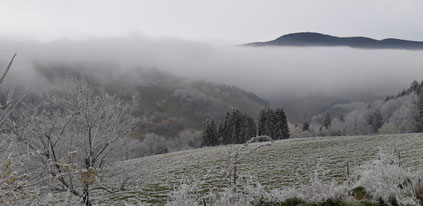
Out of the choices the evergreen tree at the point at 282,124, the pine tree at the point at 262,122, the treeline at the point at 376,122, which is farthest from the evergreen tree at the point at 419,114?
the pine tree at the point at 262,122

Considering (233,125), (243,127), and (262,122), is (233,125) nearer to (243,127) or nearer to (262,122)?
(243,127)

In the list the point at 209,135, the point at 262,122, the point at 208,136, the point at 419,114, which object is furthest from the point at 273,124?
the point at 419,114

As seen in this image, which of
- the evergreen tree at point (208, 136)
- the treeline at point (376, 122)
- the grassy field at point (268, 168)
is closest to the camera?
the grassy field at point (268, 168)

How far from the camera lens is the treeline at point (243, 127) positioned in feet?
183

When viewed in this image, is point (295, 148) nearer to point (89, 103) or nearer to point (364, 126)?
point (89, 103)

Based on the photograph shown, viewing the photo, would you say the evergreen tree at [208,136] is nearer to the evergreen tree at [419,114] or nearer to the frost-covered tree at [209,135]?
the frost-covered tree at [209,135]

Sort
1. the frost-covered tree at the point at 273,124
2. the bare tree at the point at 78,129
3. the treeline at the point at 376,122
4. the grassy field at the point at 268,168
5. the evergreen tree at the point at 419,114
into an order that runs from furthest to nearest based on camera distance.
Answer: the treeline at the point at 376,122 < the frost-covered tree at the point at 273,124 < the evergreen tree at the point at 419,114 < the grassy field at the point at 268,168 < the bare tree at the point at 78,129

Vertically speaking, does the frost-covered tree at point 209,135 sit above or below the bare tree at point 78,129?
below

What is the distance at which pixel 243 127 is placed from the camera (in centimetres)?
5628

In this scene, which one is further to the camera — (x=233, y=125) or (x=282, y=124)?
(x=282, y=124)

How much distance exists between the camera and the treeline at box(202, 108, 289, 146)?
183 feet

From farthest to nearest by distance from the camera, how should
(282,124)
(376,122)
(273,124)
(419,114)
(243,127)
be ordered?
(376,122), (282,124), (273,124), (243,127), (419,114)

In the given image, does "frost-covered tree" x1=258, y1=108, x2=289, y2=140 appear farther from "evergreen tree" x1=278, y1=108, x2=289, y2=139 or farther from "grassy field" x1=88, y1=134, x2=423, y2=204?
"grassy field" x1=88, y1=134, x2=423, y2=204

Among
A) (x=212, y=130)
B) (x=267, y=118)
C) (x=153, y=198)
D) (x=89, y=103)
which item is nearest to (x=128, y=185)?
(x=89, y=103)
